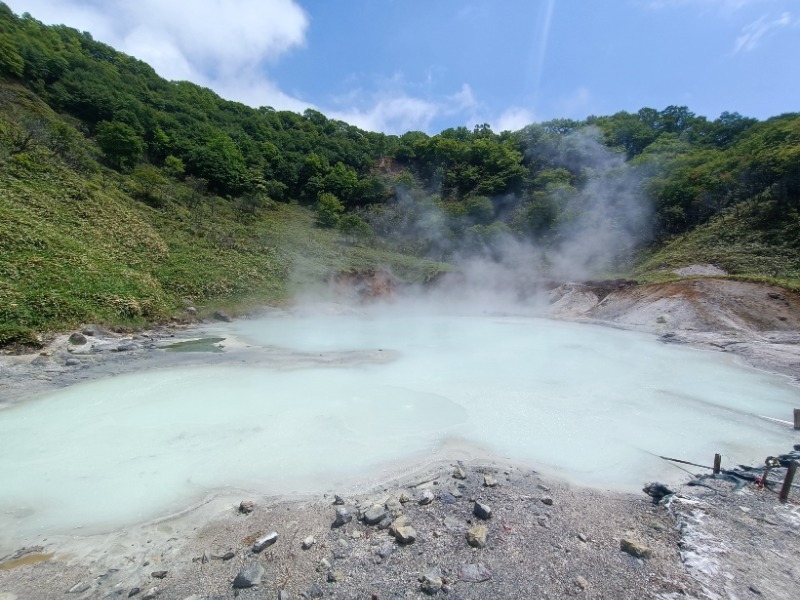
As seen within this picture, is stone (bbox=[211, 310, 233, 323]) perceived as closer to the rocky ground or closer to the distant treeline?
the distant treeline

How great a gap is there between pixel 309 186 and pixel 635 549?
2053 inches

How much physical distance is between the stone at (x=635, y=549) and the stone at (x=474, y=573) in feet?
5.02

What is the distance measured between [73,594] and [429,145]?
63.7 metres

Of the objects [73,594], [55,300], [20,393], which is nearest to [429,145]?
[55,300]

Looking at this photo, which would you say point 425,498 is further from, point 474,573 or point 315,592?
point 315,592

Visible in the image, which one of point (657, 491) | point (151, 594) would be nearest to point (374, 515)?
point (151, 594)

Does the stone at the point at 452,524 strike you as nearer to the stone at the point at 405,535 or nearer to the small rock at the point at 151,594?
the stone at the point at 405,535

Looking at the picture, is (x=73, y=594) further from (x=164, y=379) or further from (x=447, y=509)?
(x=164, y=379)

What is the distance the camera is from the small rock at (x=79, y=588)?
3825mm

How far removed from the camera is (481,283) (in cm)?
3052

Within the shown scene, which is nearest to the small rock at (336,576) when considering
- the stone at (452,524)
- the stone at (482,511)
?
the stone at (452,524)

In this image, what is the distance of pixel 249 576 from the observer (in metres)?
3.84

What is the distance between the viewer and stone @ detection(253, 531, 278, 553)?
14.0 ft

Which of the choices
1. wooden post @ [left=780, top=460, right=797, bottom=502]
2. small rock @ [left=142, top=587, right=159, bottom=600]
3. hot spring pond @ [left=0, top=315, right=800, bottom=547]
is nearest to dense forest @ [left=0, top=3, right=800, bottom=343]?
hot spring pond @ [left=0, top=315, right=800, bottom=547]
